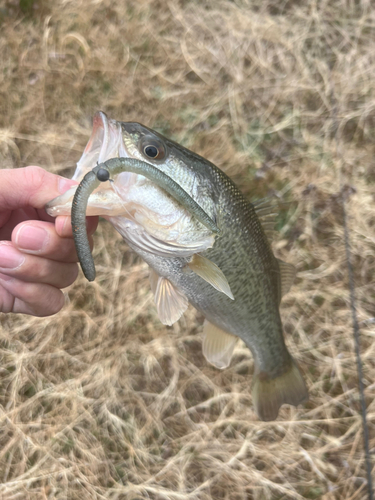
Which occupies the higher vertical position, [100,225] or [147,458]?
[100,225]

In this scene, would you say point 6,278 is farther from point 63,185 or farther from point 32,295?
point 63,185

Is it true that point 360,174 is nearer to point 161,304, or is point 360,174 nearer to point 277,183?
point 277,183

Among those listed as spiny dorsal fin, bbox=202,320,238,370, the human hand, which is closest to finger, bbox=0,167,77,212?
the human hand

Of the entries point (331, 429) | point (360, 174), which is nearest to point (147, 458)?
point (331, 429)

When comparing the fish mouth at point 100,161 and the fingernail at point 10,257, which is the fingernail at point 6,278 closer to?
the fingernail at point 10,257

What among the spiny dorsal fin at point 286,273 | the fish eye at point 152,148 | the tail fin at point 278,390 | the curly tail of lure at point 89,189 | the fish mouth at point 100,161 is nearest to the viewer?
the curly tail of lure at point 89,189

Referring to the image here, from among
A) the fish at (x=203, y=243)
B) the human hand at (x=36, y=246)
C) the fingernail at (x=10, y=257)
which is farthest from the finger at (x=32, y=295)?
the fish at (x=203, y=243)

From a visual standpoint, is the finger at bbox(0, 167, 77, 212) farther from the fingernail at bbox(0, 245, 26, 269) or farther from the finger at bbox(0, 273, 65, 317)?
the finger at bbox(0, 273, 65, 317)
